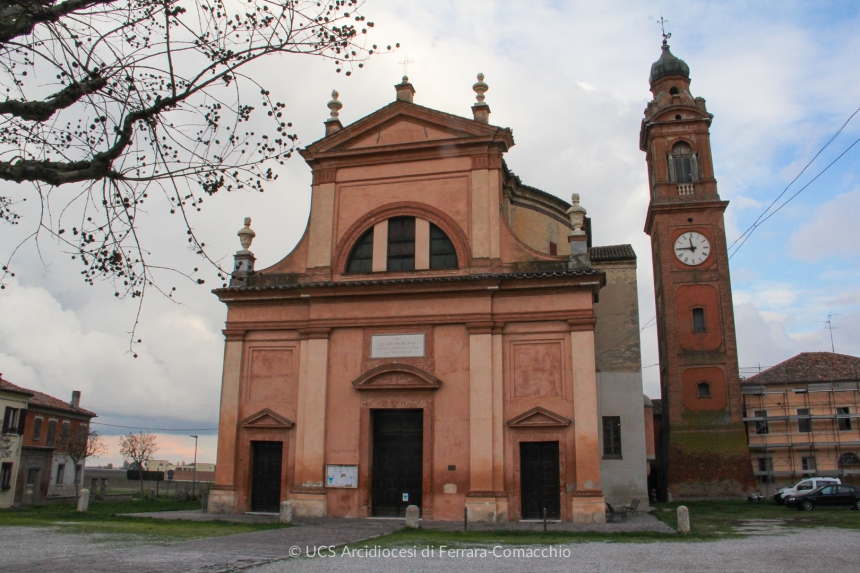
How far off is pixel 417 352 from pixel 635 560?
1058cm

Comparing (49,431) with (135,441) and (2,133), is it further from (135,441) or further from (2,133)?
(2,133)

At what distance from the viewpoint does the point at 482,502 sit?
18.7 m

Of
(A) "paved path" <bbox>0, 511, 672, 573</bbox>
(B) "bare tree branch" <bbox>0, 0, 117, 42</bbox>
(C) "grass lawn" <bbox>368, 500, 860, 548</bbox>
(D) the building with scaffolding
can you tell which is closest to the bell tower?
(D) the building with scaffolding

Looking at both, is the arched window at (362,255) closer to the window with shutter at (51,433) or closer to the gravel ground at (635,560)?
the gravel ground at (635,560)

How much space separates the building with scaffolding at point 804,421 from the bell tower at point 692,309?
580cm

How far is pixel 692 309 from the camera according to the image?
112 feet

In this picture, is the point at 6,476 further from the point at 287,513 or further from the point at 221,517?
the point at 287,513

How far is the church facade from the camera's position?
62.9ft

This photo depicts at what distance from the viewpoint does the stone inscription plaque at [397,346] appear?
2045cm

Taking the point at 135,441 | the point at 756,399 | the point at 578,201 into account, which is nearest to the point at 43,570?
the point at 578,201

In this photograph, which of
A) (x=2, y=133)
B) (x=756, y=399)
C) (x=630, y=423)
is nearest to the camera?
(x=2, y=133)

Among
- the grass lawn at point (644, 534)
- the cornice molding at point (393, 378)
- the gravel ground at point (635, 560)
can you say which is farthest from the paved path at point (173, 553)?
the cornice molding at point (393, 378)

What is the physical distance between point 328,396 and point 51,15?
1527 centimetres

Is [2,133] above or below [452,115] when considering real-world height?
below
